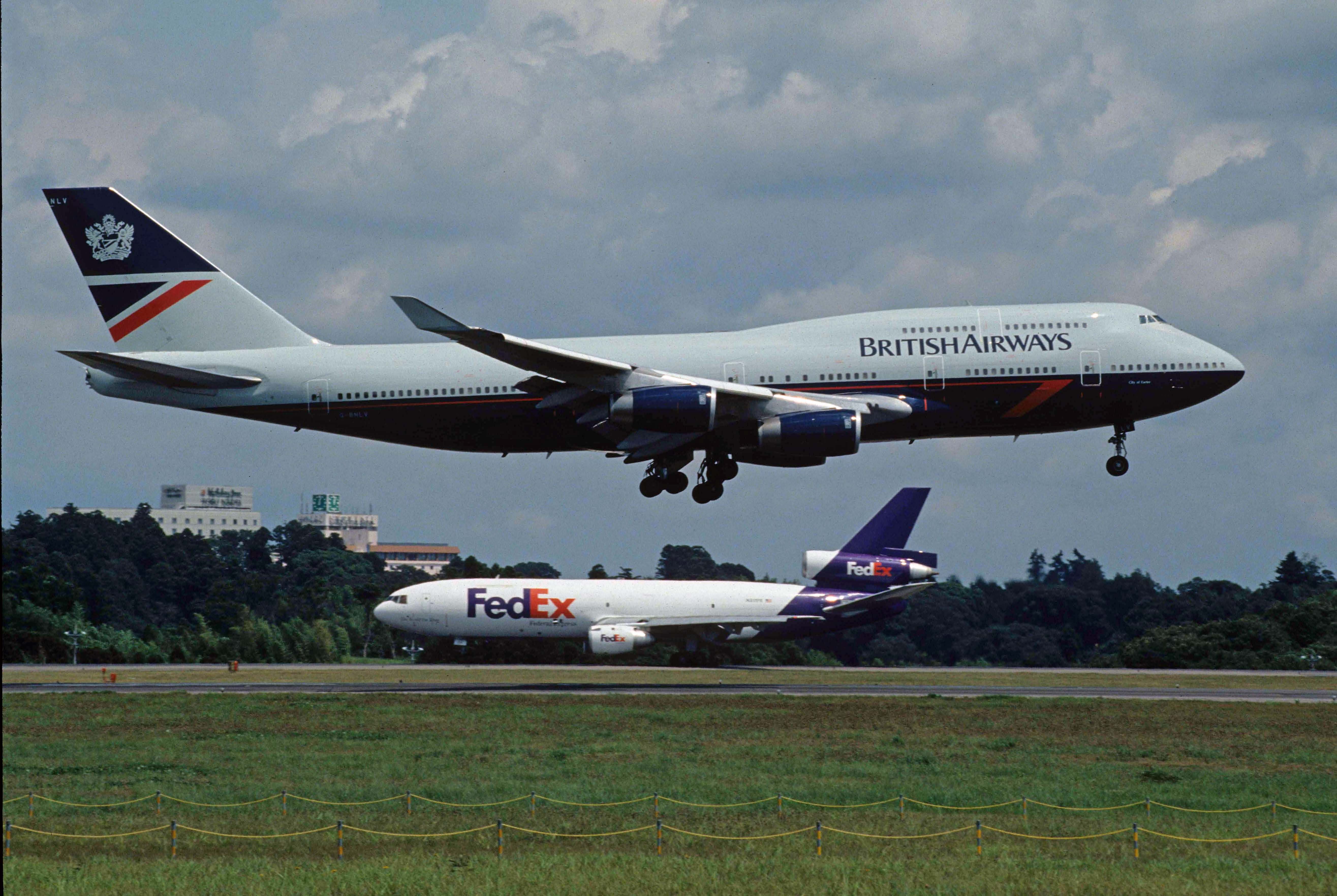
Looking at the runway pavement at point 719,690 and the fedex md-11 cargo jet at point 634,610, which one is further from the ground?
the fedex md-11 cargo jet at point 634,610

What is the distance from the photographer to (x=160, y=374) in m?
→ 52.0

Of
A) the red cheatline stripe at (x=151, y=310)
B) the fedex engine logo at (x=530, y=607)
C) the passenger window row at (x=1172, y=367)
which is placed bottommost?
the fedex engine logo at (x=530, y=607)

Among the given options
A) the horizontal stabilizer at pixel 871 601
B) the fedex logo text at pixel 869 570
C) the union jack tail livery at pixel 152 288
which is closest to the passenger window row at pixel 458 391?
the union jack tail livery at pixel 152 288

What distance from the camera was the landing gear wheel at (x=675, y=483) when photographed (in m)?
53.0

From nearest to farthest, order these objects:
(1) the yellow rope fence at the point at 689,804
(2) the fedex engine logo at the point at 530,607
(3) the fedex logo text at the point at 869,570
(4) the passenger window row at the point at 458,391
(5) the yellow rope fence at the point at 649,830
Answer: (5) the yellow rope fence at the point at 649,830 < (1) the yellow rope fence at the point at 689,804 < (4) the passenger window row at the point at 458,391 < (2) the fedex engine logo at the point at 530,607 < (3) the fedex logo text at the point at 869,570

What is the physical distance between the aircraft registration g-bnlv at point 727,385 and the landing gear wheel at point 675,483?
0.07 meters

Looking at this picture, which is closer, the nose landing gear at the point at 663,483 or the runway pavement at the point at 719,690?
the nose landing gear at the point at 663,483

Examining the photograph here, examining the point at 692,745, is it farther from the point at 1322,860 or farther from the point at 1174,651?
the point at 1174,651

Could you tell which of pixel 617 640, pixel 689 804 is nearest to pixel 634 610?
pixel 617 640

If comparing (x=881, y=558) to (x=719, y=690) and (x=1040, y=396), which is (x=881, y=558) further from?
(x=1040, y=396)

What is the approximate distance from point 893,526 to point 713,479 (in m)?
53.3

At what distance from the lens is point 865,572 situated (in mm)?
99938

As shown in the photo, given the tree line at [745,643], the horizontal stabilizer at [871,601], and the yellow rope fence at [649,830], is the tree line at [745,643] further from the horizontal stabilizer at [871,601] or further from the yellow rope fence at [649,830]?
the yellow rope fence at [649,830]

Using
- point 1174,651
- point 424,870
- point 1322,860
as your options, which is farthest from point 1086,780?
point 1174,651
